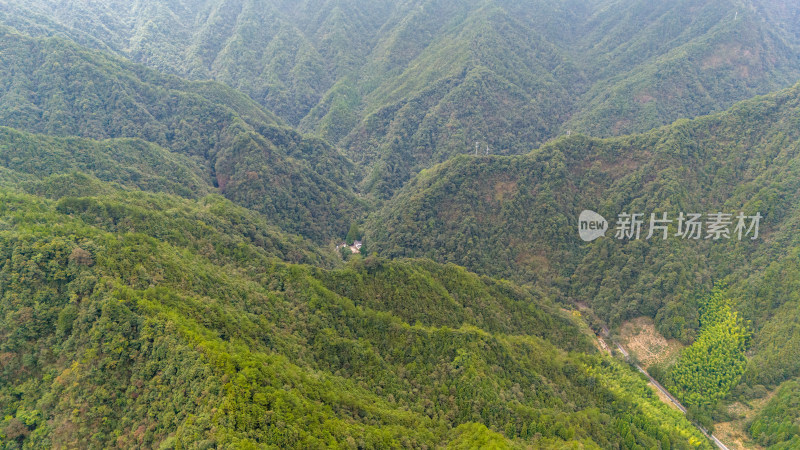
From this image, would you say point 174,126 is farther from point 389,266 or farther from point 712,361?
point 712,361

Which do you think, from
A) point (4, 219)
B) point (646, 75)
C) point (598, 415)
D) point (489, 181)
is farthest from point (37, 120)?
point (646, 75)

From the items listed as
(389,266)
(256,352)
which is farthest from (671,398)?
(256,352)

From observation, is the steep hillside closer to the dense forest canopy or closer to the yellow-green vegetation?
the dense forest canopy

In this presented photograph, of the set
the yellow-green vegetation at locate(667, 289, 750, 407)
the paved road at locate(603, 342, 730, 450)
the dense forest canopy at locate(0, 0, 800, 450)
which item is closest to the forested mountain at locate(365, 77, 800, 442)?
the dense forest canopy at locate(0, 0, 800, 450)

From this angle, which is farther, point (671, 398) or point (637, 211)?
point (637, 211)

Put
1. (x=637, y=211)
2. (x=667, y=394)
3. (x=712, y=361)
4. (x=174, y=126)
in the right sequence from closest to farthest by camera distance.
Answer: (x=712, y=361)
(x=667, y=394)
(x=637, y=211)
(x=174, y=126)

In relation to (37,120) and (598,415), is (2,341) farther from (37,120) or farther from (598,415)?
(37,120)
